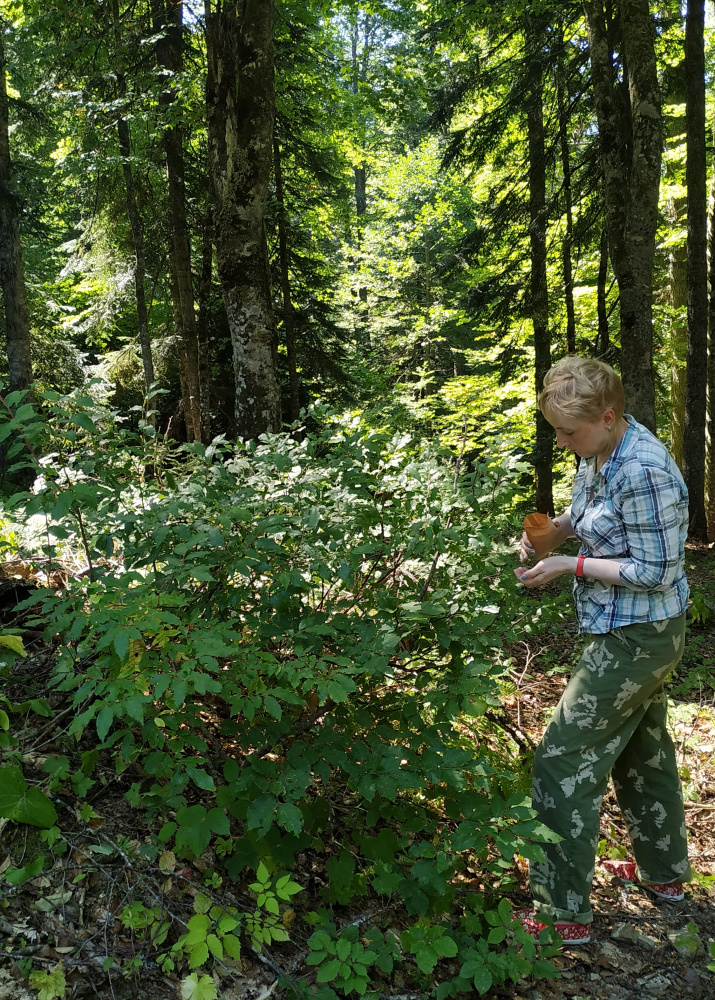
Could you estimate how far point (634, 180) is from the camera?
6.03 meters

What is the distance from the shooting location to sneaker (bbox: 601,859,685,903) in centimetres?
290

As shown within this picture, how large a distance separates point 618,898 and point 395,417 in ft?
41.6

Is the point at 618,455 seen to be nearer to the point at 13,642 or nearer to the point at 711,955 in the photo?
the point at 711,955

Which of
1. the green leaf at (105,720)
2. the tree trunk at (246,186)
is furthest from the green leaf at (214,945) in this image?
the tree trunk at (246,186)

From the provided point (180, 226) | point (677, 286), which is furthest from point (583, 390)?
point (677, 286)

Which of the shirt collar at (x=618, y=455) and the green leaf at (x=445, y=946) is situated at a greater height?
the shirt collar at (x=618, y=455)

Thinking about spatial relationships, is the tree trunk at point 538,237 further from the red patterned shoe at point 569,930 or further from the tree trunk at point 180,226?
the red patterned shoe at point 569,930

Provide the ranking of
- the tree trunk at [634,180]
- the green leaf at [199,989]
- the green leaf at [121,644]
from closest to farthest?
the green leaf at [121,644] < the green leaf at [199,989] < the tree trunk at [634,180]

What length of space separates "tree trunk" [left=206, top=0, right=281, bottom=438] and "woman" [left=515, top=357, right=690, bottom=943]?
8.87 ft

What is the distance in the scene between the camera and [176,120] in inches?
289

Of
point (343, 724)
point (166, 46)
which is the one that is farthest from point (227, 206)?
point (166, 46)

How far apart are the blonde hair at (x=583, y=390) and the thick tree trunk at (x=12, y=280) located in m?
9.95

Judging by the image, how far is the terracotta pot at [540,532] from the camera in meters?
2.90

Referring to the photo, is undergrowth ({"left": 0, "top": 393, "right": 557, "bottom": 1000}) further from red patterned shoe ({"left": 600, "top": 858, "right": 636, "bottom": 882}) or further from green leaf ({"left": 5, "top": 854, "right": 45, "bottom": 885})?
red patterned shoe ({"left": 600, "top": 858, "right": 636, "bottom": 882})
